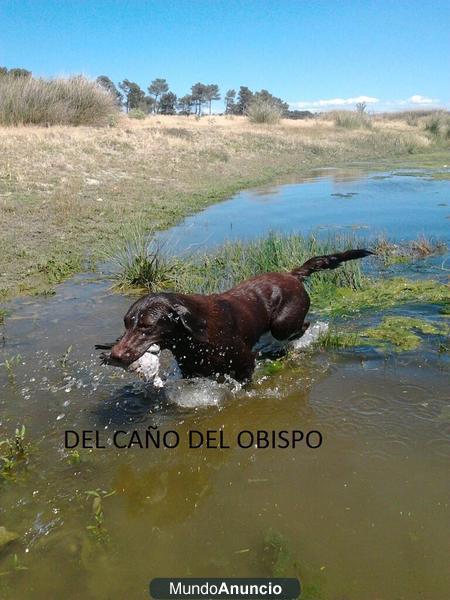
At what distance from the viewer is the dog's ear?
4430 millimetres

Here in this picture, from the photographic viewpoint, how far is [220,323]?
489cm

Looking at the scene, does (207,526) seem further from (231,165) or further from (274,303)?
(231,165)

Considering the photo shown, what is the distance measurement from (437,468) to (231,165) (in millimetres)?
23454

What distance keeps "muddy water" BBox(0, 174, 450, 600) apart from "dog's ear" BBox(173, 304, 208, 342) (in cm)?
69

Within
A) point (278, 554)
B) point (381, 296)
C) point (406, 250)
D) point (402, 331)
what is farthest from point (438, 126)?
point (278, 554)

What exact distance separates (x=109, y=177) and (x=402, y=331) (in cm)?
1443

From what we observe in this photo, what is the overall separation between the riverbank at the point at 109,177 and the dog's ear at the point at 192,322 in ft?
16.6

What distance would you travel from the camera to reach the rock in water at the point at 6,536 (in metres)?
3.34

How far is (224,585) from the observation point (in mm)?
3047

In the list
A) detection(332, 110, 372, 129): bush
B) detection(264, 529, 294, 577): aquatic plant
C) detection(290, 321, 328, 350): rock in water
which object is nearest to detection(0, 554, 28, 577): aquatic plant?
detection(264, 529, 294, 577): aquatic plant

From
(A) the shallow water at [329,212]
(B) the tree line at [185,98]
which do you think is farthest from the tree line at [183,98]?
(A) the shallow water at [329,212]

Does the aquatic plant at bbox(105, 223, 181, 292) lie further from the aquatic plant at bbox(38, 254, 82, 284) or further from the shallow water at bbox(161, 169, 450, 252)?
the shallow water at bbox(161, 169, 450, 252)

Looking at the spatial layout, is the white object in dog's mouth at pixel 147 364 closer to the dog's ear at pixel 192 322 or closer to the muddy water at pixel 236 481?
the dog's ear at pixel 192 322

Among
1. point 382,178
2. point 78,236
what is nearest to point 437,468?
point 78,236
